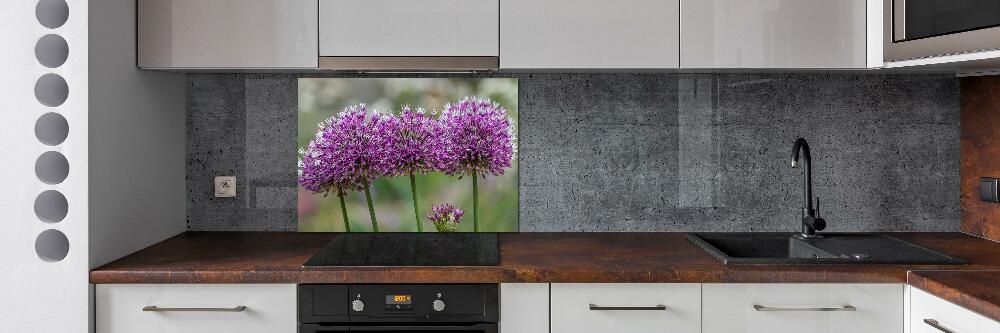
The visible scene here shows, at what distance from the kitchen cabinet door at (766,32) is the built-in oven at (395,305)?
0.93 metres

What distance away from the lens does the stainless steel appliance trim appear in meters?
2.15

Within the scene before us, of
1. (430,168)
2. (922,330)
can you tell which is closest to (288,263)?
(430,168)

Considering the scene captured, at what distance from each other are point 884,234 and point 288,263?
1914mm

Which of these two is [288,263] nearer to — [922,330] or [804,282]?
[804,282]

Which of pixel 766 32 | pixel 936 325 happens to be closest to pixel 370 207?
pixel 766 32

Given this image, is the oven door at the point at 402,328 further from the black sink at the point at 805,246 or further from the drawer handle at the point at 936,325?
the drawer handle at the point at 936,325

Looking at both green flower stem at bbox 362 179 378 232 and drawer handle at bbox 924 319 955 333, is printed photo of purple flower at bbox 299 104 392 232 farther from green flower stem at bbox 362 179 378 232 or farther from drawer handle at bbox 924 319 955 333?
drawer handle at bbox 924 319 955 333

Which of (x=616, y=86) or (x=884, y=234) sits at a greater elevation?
(x=616, y=86)

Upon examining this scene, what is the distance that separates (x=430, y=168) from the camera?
254 centimetres
